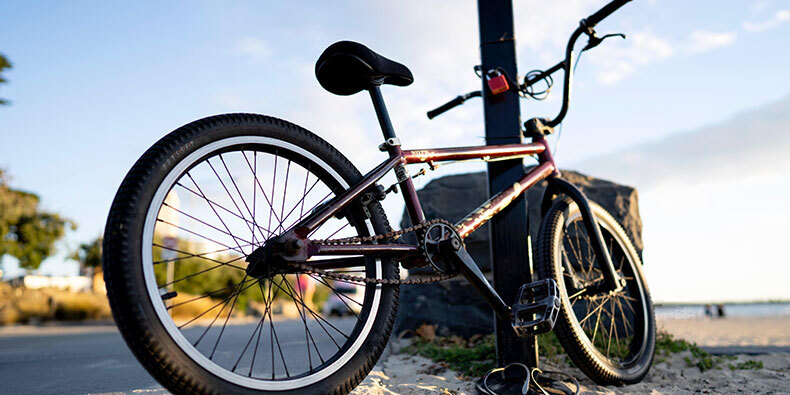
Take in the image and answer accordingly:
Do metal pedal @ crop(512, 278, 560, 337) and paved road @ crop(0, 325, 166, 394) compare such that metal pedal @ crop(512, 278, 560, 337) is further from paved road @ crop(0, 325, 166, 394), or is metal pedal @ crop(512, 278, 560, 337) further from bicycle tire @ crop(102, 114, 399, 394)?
paved road @ crop(0, 325, 166, 394)

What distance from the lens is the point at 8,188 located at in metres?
21.6

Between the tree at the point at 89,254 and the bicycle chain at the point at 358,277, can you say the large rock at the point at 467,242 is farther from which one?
the tree at the point at 89,254

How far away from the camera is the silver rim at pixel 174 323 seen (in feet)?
4.49

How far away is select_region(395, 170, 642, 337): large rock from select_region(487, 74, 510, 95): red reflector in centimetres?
141

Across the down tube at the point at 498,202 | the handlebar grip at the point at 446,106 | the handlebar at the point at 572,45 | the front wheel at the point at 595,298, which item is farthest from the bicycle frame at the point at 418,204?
the handlebar grip at the point at 446,106

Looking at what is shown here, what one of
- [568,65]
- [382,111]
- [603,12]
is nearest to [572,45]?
[568,65]

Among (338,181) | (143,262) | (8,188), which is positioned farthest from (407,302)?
(8,188)

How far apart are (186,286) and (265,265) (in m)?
21.5

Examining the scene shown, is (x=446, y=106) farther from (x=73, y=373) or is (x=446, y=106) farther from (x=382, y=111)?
(x=73, y=373)

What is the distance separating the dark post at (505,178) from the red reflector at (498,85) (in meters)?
0.10

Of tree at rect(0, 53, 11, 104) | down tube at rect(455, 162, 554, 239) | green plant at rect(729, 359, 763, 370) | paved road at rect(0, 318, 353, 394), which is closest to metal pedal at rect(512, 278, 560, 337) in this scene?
down tube at rect(455, 162, 554, 239)

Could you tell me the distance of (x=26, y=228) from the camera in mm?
21688

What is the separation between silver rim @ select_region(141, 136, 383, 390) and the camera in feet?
4.49

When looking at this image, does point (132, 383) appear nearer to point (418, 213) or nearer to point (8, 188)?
point (418, 213)
